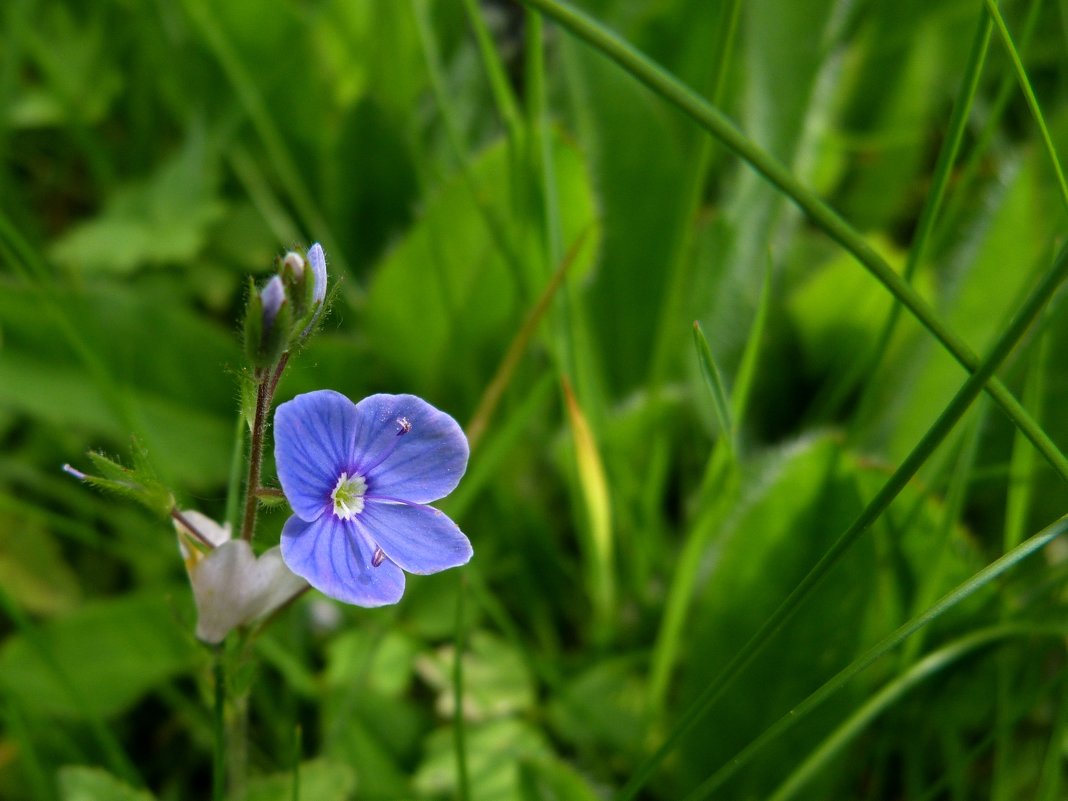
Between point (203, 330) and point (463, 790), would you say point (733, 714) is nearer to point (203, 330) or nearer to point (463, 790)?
point (463, 790)

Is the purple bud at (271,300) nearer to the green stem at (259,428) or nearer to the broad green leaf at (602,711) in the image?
the green stem at (259,428)

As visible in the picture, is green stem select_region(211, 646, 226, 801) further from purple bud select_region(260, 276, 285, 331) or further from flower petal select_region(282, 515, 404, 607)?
purple bud select_region(260, 276, 285, 331)

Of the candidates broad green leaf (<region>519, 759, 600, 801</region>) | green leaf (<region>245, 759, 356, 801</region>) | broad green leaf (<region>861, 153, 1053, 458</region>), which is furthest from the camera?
broad green leaf (<region>861, 153, 1053, 458</region>)

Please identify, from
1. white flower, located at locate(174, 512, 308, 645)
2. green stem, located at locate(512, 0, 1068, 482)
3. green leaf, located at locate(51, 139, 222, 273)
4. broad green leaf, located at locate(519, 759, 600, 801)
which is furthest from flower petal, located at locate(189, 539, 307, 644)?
green leaf, located at locate(51, 139, 222, 273)

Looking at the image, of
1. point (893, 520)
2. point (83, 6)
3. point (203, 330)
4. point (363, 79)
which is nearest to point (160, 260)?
point (203, 330)

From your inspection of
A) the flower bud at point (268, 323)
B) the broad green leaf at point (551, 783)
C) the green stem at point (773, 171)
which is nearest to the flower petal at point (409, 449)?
the flower bud at point (268, 323)

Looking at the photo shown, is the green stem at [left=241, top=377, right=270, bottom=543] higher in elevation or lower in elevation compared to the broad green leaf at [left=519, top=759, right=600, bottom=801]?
higher
